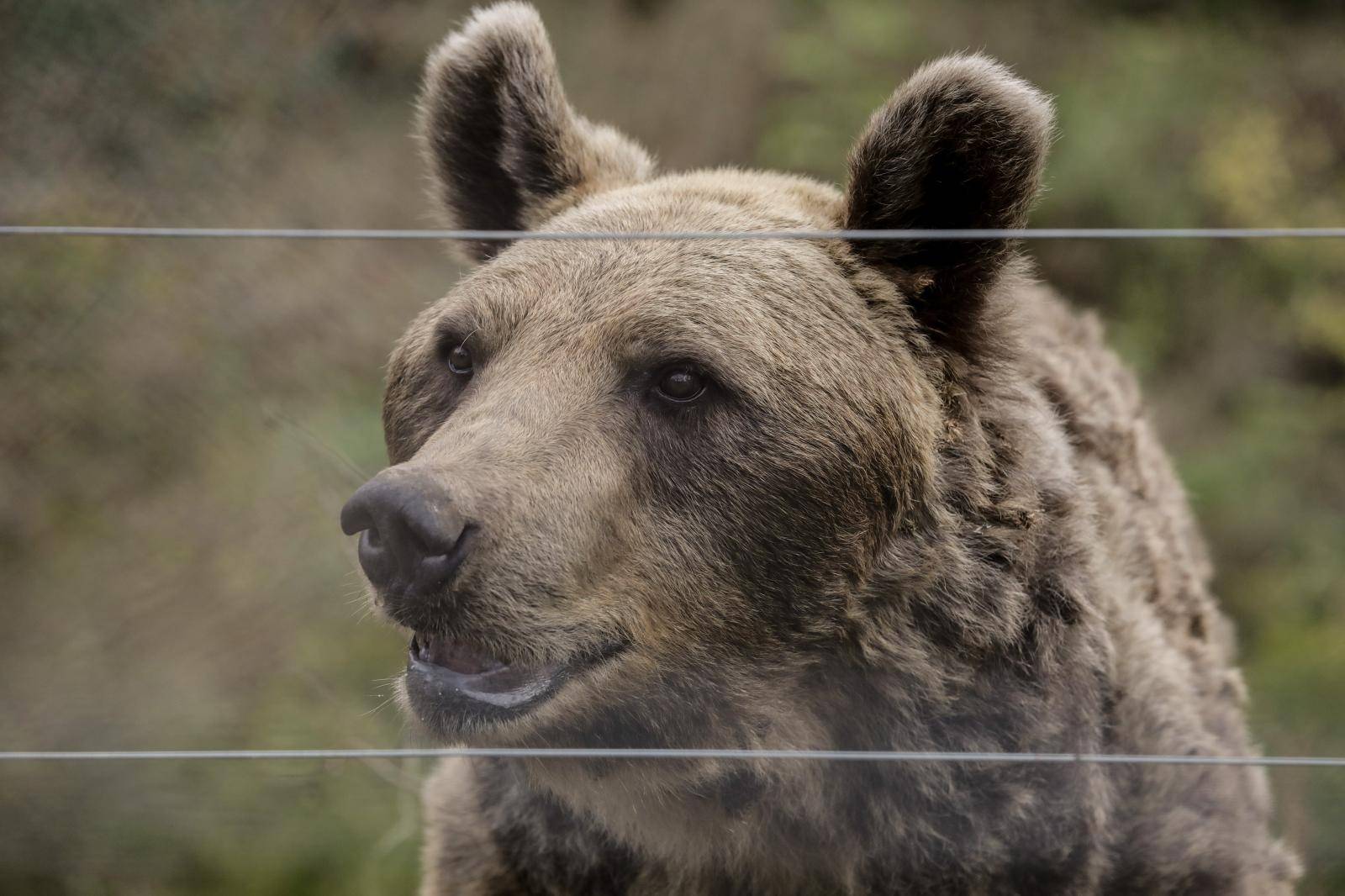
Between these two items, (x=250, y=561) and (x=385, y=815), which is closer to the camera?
(x=385, y=815)

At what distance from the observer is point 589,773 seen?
107 inches

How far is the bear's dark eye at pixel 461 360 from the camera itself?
2920 millimetres

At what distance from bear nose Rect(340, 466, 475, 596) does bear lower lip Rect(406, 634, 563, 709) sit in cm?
18

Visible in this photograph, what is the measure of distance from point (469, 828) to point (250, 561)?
414cm

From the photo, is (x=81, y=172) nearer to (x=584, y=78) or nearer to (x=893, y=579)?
(x=584, y=78)

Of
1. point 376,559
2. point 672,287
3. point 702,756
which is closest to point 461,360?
point 672,287

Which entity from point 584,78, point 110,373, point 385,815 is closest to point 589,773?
point 385,815

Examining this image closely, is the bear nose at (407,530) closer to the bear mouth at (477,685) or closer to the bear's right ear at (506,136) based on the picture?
the bear mouth at (477,685)

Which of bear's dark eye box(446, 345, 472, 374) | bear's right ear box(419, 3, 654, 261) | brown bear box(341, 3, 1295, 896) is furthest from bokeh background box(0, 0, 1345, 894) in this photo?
bear's dark eye box(446, 345, 472, 374)

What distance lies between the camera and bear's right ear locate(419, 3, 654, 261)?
3346 millimetres

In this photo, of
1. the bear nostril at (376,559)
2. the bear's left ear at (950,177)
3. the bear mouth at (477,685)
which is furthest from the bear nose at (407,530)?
the bear's left ear at (950,177)

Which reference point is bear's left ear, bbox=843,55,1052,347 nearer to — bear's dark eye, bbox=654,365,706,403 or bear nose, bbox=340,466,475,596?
bear's dark eye, bbox=654,365,706,403

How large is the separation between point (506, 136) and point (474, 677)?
1.45 metres

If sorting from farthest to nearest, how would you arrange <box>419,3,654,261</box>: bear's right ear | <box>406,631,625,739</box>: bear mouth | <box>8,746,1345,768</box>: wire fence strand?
<box>419,3,654,261</box>: bear's right ear
<box>406,631,625,739</box>: bear mouth
<box>8,746,1345,768</box>: wire fence strand
